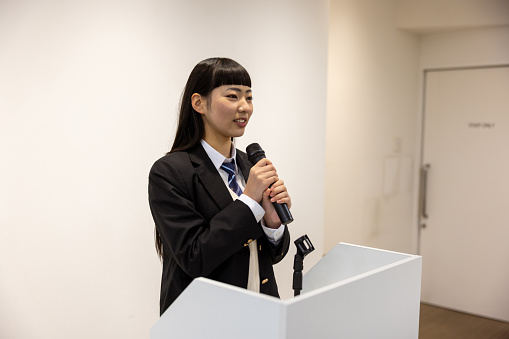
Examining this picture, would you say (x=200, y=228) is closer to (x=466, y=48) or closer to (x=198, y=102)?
(x=198, y=102)

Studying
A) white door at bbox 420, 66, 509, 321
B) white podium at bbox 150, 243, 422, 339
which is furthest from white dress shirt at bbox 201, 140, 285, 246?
white door at bbox 420, 66, 509, 321

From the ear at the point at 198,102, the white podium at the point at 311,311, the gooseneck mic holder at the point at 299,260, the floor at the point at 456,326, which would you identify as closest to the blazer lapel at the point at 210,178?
the ear at the point at 198,102

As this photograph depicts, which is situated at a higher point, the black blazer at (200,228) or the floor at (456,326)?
the black blazer at (200,228)

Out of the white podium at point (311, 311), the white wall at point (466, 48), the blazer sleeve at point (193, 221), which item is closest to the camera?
the white podium at point (311, 311)

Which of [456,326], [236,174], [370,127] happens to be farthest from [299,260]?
[456,326]

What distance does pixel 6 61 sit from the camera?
2.16m

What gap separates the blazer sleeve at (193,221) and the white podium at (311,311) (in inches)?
9.4

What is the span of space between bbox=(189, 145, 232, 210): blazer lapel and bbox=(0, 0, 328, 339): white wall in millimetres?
901

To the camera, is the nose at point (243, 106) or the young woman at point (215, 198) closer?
the young woman at point (215, 198)

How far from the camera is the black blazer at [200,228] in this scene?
4.86 feet

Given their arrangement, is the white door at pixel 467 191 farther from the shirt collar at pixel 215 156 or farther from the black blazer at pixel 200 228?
the shirt collar at pixel 215 156

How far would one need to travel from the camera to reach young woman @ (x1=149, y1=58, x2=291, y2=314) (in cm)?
150

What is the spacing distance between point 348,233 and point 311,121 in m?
1.25

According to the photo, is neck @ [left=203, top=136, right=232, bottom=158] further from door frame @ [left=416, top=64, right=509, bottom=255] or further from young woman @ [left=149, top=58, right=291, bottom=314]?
door frame @ [left=416, top=64, right=509, bottom=255]
